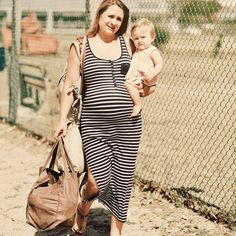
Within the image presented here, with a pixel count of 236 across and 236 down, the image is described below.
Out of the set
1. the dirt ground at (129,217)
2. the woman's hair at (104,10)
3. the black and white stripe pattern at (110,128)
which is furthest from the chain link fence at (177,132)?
the woman's hair at (104,10)

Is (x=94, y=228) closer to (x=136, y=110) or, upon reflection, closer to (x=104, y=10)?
(x=136, y=110)

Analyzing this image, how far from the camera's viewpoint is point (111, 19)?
3.40 metres

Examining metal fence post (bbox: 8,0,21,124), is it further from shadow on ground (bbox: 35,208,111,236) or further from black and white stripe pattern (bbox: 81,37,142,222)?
black and white stripe pattern (bbox: 81,37,142,222)

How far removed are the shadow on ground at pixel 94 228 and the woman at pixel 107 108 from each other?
0.65 m

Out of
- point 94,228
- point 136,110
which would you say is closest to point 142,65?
point 136,110

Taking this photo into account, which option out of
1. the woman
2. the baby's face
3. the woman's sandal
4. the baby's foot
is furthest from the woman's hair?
the woman's sandal

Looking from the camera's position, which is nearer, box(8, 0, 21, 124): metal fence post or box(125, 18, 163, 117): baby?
box(125, 18, 163, 117): baby

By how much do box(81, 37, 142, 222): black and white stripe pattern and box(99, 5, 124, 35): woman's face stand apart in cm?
16

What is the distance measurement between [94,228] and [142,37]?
181 cm

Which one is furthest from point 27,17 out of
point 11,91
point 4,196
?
point 4,196

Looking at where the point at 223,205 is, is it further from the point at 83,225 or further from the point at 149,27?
the point at 149,27

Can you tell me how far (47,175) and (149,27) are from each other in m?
1.30

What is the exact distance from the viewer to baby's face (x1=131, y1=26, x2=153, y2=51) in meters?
3.49

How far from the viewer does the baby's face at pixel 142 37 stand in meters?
3.49
